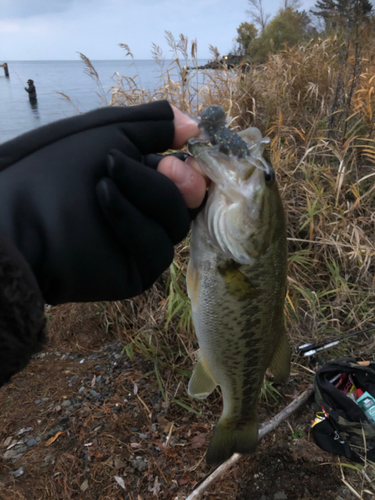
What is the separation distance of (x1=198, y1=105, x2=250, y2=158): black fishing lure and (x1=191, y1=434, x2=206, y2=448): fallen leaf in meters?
2.35

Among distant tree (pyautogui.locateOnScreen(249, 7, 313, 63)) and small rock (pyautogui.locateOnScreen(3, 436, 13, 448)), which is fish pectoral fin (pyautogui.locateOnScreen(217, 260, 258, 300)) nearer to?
small rock (pyautogui.locateOnScreen(3, 436, 13, 448))

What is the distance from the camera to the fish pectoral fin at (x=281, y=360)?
192cm

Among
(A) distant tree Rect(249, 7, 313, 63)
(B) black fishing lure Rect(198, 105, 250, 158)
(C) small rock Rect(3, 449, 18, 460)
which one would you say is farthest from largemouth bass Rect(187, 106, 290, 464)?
(A) distant tree Rect(249, 7, 313, 63)

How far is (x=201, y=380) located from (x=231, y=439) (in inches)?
15.8

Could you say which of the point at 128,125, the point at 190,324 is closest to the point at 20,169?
the point at 128,125

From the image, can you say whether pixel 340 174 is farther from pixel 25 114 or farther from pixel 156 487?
pixel 25 114

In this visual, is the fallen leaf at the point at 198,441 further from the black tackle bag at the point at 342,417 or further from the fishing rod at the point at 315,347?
the fishing rod at the point at 315,347

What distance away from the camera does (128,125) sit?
123cm

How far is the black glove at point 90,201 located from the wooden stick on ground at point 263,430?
168cm

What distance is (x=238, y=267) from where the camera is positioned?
60.5 inches

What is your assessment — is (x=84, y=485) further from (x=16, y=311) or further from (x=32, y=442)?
(x=16, y=311)

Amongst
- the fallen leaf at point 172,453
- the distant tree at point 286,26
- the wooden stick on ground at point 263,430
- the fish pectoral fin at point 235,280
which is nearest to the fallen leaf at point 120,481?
the fallen leaf at point 172,453

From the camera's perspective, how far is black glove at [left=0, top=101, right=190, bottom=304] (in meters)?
1.09

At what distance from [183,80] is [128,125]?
10.8ft
